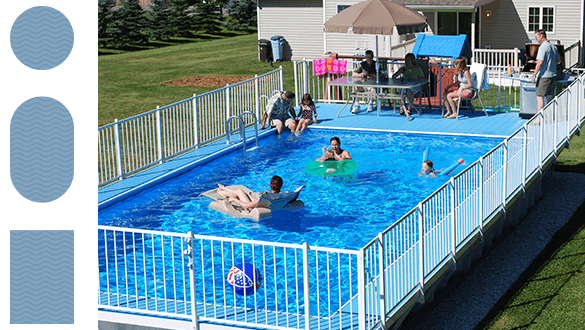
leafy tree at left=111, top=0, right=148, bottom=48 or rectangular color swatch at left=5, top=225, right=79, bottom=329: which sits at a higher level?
leafy tree at left=111, top=0, right=148, bottom=48

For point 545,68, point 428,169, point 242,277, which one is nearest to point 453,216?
point 242,277

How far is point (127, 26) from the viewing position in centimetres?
4272

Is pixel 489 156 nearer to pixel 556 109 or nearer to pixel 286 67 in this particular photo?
pixel 556 109

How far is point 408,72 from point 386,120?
1.32 metres

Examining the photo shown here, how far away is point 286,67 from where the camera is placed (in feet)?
104

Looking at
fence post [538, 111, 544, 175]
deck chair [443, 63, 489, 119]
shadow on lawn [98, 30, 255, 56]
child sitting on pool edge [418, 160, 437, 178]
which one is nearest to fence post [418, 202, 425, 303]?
fence post [538, 111, 544, 175]

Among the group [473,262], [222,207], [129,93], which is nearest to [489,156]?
[473,262]

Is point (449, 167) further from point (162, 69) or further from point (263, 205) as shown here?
point (162, 69)

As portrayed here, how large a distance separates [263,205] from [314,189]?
1.95 meters

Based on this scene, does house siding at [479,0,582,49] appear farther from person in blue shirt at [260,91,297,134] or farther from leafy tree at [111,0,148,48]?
leafy tree at [111,0,148,48]

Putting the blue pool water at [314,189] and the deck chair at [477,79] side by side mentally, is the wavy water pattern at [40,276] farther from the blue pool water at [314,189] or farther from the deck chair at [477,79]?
the deck chair at [477,79]

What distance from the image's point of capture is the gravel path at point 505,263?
29.7ft

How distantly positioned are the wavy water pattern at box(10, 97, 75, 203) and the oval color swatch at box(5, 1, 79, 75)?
93mm

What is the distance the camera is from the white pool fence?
23.0ft
